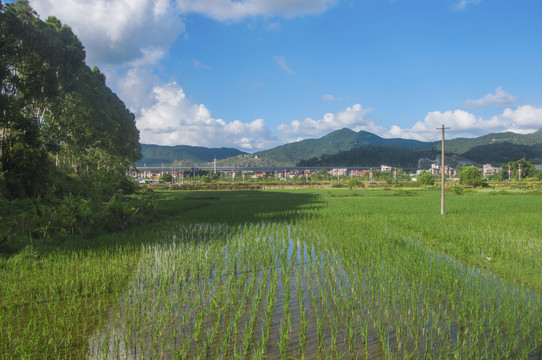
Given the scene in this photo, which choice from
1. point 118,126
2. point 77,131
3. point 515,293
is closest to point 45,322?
point 515,293

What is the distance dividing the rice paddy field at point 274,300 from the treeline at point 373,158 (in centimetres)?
13366

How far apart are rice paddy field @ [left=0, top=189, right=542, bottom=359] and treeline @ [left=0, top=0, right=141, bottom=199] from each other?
23.8ft

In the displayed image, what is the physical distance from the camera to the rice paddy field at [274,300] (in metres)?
3.61

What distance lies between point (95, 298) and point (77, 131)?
2124cm

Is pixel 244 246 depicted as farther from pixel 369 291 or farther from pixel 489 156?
pixel 489 156

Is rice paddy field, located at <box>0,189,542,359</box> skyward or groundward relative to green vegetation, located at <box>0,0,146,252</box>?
groundward

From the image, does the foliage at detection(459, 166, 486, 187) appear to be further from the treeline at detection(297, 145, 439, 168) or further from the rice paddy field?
the treeline at detection(297, 145, 439, 168)

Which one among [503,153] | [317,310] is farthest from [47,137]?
[503,153]

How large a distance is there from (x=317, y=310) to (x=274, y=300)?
2.33 feet

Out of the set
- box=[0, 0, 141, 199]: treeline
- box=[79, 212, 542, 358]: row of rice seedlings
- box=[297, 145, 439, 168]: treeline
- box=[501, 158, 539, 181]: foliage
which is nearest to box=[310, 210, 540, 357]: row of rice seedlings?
box=[79, 212, 542, 358]: row of rice seedlings

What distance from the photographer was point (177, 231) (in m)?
11.5

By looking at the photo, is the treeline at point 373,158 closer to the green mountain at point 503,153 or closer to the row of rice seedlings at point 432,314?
the green mountain at point 503,153

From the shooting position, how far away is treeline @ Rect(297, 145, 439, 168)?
142000 millimetres

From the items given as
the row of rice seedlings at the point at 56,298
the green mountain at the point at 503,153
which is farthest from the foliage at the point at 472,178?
the green mountain at the point at 503,153
